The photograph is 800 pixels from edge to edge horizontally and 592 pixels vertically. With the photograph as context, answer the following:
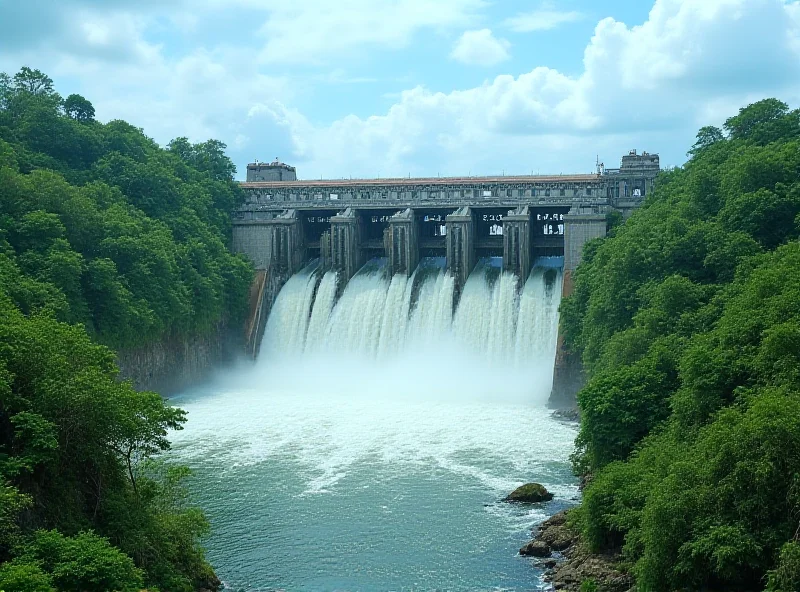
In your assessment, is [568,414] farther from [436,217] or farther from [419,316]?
[436,217]

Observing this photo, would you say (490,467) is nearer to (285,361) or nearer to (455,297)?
(455,297)

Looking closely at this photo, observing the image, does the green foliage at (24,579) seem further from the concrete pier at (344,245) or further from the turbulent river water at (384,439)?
the concrete pier at (344,245)

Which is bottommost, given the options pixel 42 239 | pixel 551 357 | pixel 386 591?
pixel 386 591

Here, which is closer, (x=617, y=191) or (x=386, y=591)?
(x=386, y=591)

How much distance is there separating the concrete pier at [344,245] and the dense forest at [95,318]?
4900 millimetres

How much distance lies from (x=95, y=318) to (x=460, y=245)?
18554 millimetres

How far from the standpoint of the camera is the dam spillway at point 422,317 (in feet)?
144

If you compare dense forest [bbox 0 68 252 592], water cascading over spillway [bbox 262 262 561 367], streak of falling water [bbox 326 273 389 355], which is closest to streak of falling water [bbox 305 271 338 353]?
water cascading over spillway [bbox 262 262 561 367]

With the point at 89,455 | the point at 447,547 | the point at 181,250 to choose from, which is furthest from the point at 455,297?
the point at 89,455

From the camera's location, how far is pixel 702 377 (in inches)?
873

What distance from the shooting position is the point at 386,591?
21.1m

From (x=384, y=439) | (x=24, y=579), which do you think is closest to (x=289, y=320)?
(x=384, y=439)

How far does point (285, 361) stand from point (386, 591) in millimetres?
28273

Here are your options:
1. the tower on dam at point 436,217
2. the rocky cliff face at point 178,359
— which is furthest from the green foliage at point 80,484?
the tower on dam at point 436,217
